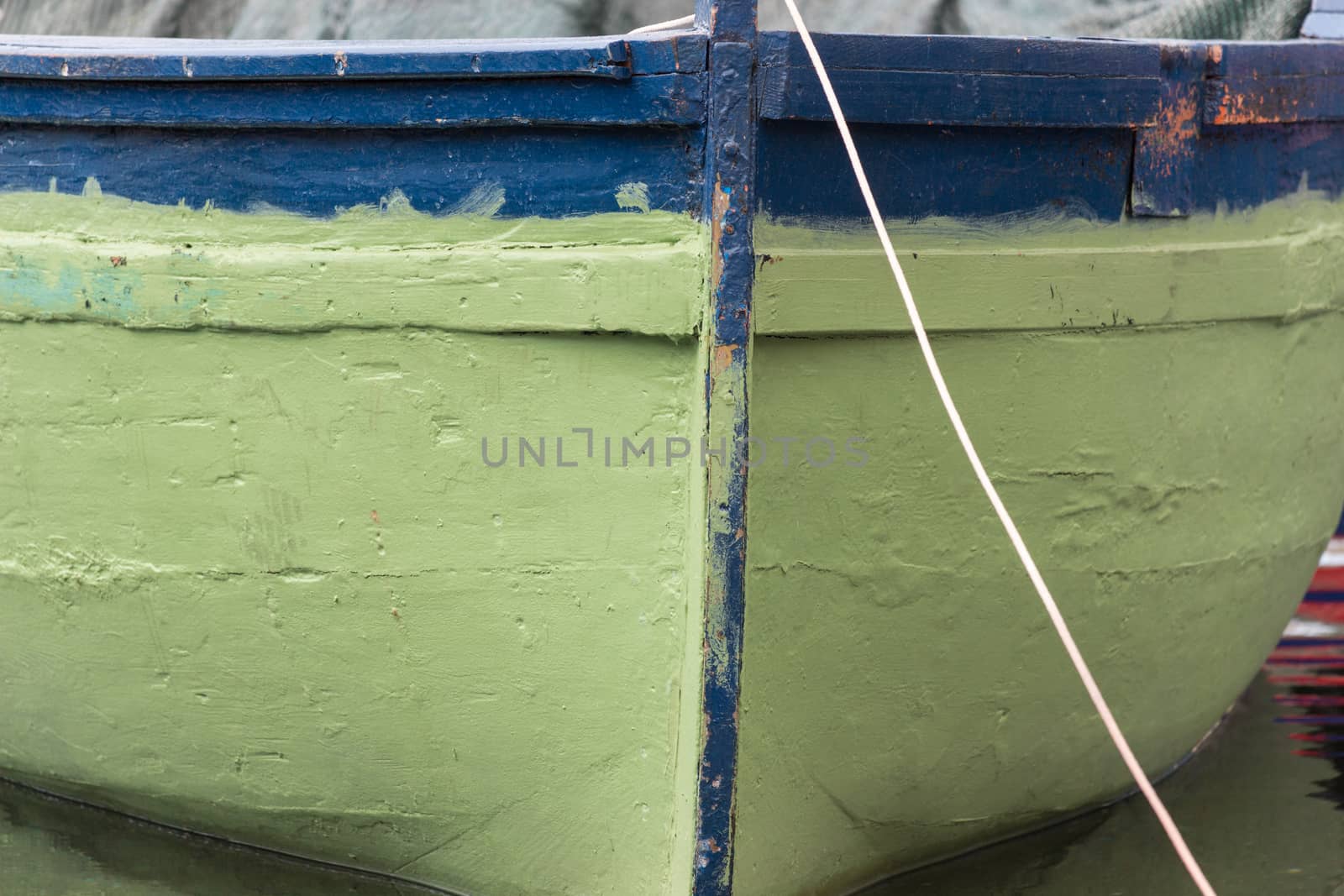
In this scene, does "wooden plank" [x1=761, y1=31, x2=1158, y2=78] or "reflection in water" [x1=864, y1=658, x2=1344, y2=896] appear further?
"reflection in water" [x1=864, y1=658, x2=1344, y2=896]

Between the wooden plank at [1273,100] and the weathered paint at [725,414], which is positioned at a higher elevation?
the wooden plank at [1273,100]

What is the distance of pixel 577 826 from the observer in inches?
97.3

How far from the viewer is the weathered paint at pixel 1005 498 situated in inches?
88.9

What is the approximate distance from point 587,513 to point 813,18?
152 centimetres

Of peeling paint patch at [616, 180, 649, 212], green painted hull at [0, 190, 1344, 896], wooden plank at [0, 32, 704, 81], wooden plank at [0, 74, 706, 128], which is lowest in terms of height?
green painted hull at [0, 190, 1344, 896]

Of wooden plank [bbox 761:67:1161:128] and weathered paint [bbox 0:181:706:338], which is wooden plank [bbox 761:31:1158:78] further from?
weathered paint [bbox 0:181:706:338]

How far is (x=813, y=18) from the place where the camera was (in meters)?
3.23

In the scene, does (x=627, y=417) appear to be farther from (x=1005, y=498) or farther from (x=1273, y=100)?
(x=1273, y=100)

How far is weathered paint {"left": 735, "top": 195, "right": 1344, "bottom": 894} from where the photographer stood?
7.41ft

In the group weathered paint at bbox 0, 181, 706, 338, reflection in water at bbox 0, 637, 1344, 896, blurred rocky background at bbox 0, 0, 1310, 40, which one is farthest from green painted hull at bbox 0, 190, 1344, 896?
blurred rocky background at bbox 0, 0, 1310, 40

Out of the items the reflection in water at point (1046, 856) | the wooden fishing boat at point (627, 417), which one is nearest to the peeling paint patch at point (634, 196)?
the wooden fishing boat at point (627, 417)

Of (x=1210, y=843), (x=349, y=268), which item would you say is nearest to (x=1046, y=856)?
(x=1210, y=843)

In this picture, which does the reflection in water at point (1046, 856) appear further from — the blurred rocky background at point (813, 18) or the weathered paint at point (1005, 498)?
the blurred rocky background at point (813, 18)

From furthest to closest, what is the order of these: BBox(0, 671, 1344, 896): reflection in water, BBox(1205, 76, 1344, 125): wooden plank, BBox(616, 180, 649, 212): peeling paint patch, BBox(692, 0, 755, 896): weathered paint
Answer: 1. BBox(0, 671, 1344, 896): reflection in water
2. BBox(1205, 76, 1344, 125): wooden plank
3. BBox(616, 180, 649, 212): peeling paint patch
4. BBox(692, 0, 755, 896): weathered paint
